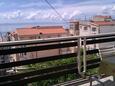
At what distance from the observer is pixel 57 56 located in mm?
4117

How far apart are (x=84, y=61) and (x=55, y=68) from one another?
0.48 m

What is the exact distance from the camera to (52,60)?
406 cm

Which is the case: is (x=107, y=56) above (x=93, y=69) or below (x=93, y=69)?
above

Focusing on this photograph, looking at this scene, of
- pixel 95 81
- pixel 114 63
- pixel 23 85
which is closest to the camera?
pixel 114 63

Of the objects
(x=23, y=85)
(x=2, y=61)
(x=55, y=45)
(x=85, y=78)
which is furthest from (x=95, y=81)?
(x=2, y=61)

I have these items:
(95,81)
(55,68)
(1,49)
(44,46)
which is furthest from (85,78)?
(1,49)

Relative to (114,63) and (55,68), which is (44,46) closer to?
(55,68)

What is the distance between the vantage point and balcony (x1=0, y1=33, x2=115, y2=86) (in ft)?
11.6

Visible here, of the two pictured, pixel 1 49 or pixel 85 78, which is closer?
pixel 1 49

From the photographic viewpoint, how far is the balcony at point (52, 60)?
3.53 m

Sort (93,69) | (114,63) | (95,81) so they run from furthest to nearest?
(93,69) < (95,81) < (114,63)

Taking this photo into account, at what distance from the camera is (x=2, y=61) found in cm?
352

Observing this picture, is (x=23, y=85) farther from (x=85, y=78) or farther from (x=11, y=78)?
(x=85, y=78)

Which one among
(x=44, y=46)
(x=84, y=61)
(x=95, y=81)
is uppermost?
(x=44, y=46)
